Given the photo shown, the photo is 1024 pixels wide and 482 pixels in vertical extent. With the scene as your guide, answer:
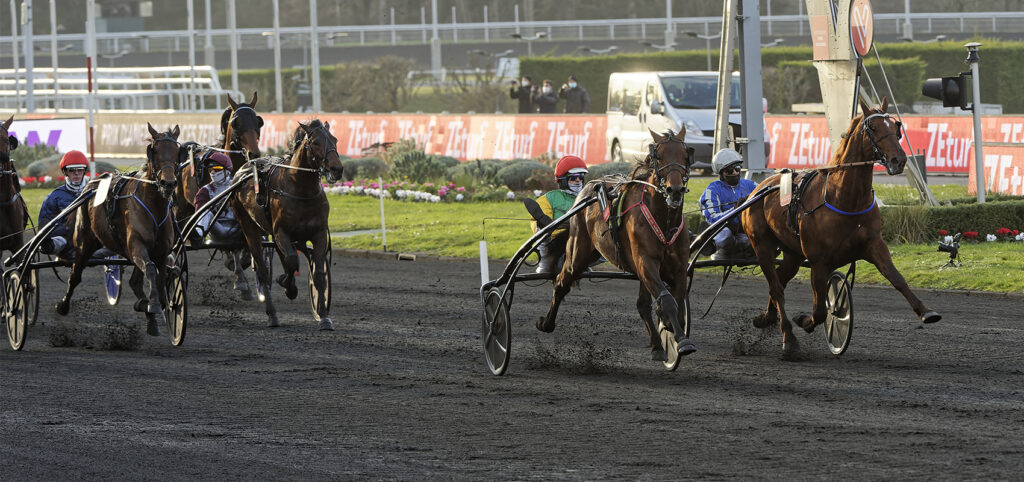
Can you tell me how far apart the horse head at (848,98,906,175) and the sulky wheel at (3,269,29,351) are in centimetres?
651

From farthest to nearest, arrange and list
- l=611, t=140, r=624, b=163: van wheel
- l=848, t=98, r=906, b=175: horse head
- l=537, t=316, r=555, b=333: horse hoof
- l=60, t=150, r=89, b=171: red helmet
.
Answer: l=611, t=140, r=624, b=163: van wheel < l=60, t=150, r=89, b=171: red helmet < l=537, t=316, r=555, b=333: horse hoof < l=848, t=98, r=906, b=175: horse head

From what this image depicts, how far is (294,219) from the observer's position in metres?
12.6

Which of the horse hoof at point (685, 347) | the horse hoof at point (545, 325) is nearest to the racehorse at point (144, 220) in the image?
the horse hoof at point (545, 325)

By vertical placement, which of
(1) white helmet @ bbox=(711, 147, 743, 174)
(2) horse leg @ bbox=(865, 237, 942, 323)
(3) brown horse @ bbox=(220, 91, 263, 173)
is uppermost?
(3) brown horse @ bbox=(220, 91, 263, 173)

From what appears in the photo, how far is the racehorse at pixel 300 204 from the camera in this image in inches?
493

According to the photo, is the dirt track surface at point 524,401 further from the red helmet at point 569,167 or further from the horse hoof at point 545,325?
the red helmet at point 569,167

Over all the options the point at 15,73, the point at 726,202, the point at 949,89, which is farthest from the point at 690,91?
the point at 15,73

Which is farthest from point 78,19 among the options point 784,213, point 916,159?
point 784,213

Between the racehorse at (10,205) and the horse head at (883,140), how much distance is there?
22.9ft

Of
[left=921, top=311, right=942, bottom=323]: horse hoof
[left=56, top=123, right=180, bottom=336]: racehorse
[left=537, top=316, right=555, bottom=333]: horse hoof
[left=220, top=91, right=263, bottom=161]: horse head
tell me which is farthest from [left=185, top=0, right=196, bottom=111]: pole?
[left=921, top=311, right=942, bottom=323]: horse hoof

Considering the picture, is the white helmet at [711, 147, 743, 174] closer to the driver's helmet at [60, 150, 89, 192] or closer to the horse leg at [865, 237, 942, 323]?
the horse leg at [865, 237, 942, 323]

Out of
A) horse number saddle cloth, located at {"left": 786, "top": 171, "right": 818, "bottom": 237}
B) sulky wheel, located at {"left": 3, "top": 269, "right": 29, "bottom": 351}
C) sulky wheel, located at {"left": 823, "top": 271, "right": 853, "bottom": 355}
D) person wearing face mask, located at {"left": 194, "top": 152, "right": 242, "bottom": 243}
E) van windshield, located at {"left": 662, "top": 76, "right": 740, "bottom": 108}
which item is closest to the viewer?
sulky wheel, located at {"left": 823, "top": 271, "right": 853, "bottom": 355}

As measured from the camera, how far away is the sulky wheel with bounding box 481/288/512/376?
32.4ft

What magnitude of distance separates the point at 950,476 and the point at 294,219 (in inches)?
281
